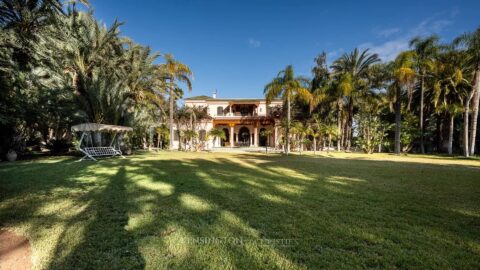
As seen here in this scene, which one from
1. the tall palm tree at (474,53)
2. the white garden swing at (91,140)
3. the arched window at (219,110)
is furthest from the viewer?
the arched window at (219,110)

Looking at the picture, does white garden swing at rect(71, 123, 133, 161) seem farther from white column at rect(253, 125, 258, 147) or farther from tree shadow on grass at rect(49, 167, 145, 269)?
white column at rect(253, 125, 258, 147)

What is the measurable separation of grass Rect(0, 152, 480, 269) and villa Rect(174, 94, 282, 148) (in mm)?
25185

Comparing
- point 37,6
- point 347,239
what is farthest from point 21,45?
point 347,239

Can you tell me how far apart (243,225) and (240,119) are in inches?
1132

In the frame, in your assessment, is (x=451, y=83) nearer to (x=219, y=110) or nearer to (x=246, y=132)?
(x=246, y=132)

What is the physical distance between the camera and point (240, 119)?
3194 cm

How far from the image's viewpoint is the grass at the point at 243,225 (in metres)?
2.49

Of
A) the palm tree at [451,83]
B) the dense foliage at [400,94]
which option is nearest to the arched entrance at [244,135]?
the dense foliage at [400,94]

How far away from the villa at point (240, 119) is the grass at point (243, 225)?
25.2 metres

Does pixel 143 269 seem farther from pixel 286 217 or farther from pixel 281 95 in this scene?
pixel 281 95

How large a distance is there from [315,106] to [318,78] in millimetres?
3846

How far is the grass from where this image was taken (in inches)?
98.0

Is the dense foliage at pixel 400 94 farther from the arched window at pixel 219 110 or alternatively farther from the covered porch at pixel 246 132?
the arched window at pixel 219 110

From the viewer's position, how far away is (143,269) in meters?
2.31
